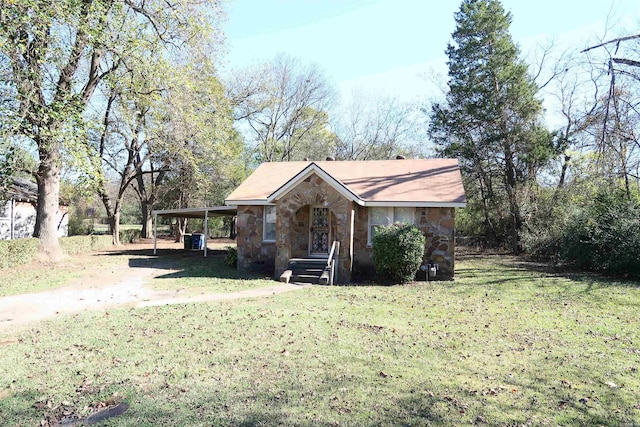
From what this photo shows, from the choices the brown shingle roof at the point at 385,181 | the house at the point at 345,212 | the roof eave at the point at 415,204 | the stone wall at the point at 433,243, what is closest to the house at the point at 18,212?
the brown shingle roof at the point at 385,181

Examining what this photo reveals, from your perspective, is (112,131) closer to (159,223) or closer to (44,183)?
(44,183)

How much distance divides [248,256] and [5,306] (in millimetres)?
7913

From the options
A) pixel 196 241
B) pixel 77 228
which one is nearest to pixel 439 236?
pixel 196 241

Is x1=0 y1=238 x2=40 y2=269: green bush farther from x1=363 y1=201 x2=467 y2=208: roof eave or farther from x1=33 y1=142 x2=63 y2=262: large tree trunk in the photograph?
x1=363 y1=201 x2=467 y2=208: roof eave

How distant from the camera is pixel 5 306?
9.12 meters

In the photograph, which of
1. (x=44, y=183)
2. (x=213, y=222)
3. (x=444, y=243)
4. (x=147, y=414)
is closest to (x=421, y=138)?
(x=213, y=222)

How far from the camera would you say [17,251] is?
47.5 ft

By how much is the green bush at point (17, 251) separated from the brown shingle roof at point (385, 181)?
7.45 meters

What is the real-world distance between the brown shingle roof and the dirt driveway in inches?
177

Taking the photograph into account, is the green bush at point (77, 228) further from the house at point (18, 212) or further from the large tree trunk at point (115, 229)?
the large tree trunk at point (115, 229)

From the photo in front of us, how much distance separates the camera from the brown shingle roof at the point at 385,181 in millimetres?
14289

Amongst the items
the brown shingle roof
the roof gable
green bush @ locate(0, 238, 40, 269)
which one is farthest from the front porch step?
green bush @ locate(0, 238, 40, 269)

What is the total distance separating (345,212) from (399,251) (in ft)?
7.02

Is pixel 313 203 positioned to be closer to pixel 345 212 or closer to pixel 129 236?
pixel 345 212
